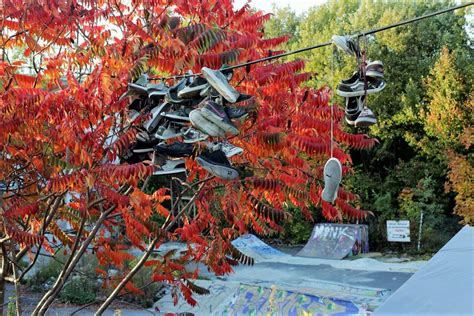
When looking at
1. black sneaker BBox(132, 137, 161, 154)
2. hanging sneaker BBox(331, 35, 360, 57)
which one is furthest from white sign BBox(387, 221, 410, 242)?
hanging sneaker BBox(331, 35, 360, 57)

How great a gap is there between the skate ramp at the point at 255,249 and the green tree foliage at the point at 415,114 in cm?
397

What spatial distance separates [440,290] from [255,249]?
16985 millimetres

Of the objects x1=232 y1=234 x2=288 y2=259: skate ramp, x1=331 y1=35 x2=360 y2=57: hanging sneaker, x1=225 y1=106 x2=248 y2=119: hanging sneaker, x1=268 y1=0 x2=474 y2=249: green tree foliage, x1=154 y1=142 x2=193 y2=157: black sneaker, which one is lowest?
x1=232 y1=234 x2=288 y2=259: skate ramp

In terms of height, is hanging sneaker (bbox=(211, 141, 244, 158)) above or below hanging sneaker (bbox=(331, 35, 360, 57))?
below

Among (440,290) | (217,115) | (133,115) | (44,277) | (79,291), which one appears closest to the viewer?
(440,290)

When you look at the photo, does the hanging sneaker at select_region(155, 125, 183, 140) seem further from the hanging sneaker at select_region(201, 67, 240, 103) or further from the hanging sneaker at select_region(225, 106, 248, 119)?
the hanging sneaker at select_region(201, 67, 240, 103)

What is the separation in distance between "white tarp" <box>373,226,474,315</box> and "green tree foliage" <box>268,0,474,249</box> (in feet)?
51.3

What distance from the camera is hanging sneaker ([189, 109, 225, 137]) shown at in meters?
3.40

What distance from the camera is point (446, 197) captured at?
64.8 feet

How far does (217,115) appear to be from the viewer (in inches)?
133

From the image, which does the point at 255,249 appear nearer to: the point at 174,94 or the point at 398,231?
the point at 398,231

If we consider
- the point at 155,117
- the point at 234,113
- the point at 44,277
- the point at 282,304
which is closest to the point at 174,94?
the point at 155,117

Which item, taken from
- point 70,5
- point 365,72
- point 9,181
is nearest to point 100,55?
point 70,5

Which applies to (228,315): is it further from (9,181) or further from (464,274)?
(464,274)
